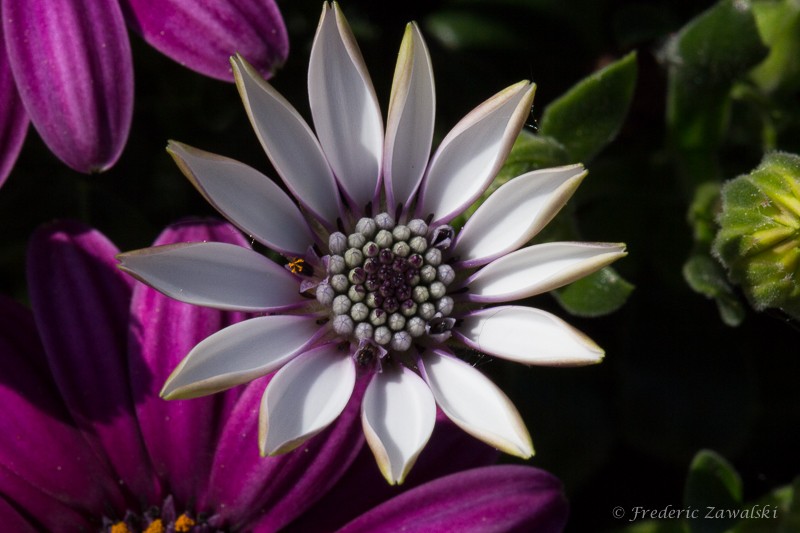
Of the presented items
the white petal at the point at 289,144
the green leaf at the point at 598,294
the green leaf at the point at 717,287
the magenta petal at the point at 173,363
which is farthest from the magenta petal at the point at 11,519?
the green leaf at the point at 717,287

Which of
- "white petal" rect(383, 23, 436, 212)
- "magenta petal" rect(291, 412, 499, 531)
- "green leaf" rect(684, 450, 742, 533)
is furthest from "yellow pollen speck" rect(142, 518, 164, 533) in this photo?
"green leaf" rect(684, 450, 742, 533)

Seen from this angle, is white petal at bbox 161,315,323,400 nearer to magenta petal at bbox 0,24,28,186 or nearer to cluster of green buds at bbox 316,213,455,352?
cluster of green buds at bbox 316,213,455,352

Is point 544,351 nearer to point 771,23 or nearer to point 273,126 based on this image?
point 273,126

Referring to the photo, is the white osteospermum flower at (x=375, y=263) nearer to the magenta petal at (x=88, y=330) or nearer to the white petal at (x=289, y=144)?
the white petal at (x=289, y=144)

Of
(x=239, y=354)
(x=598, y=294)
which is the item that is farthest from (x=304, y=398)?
Answer: (x=598, y=294)

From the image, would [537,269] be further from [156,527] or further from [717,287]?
[156,527]

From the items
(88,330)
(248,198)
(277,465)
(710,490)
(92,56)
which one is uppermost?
(92,56)

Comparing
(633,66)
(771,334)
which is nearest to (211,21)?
(633,66)
